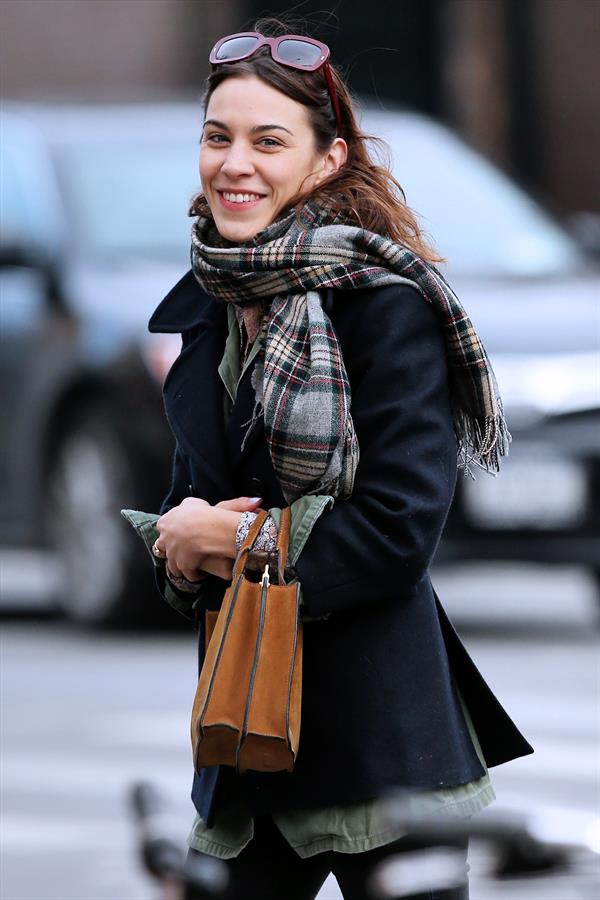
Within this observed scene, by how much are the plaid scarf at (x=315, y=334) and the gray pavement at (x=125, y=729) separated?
144 cm

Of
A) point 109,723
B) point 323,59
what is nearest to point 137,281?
point 109,723

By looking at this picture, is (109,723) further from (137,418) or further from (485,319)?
(485,319)

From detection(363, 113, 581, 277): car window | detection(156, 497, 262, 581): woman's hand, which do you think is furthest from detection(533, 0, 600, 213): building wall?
detection(156, 497, 262, 581): woman's hand

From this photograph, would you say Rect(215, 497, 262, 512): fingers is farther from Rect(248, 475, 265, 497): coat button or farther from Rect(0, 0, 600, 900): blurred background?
Rect(0, 0, 600, 900): blurred background

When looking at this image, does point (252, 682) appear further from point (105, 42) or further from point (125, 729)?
point (105, 42)

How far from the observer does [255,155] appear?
284 centimetres

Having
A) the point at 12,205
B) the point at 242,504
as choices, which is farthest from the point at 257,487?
the point at 12,205

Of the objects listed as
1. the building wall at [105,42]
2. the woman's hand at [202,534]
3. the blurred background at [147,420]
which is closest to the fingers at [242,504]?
the woman's hand at [202,534]

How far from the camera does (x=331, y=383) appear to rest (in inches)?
106

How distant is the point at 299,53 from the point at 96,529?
18.7ft

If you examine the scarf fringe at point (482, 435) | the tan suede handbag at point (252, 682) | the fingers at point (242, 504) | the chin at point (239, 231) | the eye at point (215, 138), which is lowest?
Result: the tan suede handbag at point (252, 682)

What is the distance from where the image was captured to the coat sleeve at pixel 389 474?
269cm

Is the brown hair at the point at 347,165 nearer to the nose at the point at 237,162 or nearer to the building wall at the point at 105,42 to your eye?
the nose at the point at 237,162

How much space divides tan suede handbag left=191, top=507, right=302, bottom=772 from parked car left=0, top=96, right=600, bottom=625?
17.1 feet
